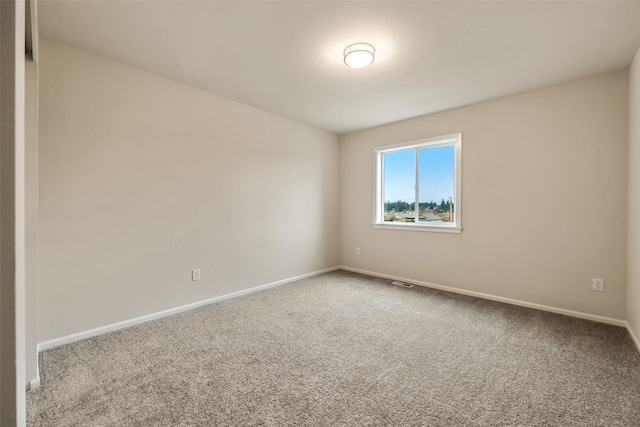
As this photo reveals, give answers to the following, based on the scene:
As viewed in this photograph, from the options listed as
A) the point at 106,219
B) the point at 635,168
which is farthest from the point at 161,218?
the point at 635,168

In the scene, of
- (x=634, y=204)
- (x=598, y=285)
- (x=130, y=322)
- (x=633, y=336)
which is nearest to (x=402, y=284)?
(x=598, y=285)

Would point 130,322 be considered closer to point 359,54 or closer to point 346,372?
point 346,372

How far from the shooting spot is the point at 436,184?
3.99m

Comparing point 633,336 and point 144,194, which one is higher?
point 144,194

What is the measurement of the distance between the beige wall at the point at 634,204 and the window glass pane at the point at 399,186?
2207 mm

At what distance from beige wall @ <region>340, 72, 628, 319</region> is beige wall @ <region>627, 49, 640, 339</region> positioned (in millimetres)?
140

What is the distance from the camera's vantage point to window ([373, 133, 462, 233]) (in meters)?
3.79

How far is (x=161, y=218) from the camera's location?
2838 millimetres

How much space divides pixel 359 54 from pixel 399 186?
8.36ft

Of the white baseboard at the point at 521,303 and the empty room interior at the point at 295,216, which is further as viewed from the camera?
the white baseboard at the point at 521,303

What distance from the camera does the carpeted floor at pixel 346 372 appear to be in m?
1.51
